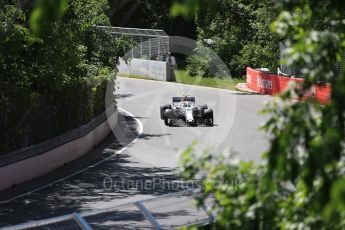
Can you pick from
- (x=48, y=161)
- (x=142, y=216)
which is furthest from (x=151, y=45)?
(x=142, y=216)

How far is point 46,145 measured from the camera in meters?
19.5

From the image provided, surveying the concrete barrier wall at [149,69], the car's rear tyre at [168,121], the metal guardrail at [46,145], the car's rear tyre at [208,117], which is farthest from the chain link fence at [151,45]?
the metal guardrail at [46,145]

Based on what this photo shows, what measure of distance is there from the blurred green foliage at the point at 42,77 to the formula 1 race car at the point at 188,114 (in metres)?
3.59

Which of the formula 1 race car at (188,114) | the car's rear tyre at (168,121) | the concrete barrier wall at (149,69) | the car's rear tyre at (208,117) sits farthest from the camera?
the concrete barrier wall at (149,69)

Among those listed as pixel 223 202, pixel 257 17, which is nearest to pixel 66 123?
pixel 223 202

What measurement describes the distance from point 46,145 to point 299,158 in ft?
51.5

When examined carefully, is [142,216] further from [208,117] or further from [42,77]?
[208,117]

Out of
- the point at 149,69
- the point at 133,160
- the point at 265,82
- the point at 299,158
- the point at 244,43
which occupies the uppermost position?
the point at 244,43

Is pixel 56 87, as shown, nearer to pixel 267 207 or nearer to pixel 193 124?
pixel 193 124

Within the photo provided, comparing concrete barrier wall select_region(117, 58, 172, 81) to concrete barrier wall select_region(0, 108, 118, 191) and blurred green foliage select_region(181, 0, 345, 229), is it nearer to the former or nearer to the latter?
concrete barrier wall select_region(0, 108, 118, 191)

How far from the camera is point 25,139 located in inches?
740

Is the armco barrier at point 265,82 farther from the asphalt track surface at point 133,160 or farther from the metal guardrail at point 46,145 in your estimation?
the metal guardrail at point 46,145

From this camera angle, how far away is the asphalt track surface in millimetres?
15719

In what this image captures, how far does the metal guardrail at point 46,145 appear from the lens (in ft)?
57.1
